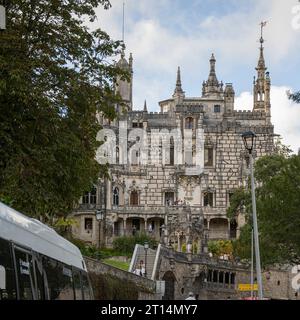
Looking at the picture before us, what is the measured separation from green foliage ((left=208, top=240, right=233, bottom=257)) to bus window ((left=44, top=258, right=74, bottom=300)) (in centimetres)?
6406

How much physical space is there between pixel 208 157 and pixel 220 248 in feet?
42.2

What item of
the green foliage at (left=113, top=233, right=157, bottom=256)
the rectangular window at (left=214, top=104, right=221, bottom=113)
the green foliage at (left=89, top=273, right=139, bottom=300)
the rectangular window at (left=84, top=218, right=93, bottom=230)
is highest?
the rectangular window at (left=214, top=104, right=221, bottom=113)

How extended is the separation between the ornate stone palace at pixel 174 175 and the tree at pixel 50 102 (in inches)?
2239

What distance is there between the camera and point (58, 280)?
13.9 metres

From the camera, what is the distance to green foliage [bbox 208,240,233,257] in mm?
78806

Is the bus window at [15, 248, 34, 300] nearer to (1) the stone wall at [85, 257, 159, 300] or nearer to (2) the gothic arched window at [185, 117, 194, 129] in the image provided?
(1) the stone wall at [85, 257, 159, 300]

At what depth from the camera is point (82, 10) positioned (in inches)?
961

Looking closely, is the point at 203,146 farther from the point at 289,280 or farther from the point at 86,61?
the point at 86,61

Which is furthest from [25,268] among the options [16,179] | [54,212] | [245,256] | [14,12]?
[245,256]

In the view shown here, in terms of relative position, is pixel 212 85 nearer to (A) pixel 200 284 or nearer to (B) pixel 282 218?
(A) pixel 200 284

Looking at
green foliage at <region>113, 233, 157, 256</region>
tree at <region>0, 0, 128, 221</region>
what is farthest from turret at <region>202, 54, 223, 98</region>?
tree at <region>0, 0, 128, 221</region>

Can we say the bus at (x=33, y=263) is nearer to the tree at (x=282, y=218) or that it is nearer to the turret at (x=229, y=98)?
the tree at (x=282, y=218)

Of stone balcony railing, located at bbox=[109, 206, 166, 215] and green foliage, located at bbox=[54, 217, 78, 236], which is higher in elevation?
stone balcony railing, located at bbox=[109, 206, 166, 215]

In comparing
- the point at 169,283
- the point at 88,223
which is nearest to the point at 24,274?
the point at 169,283
